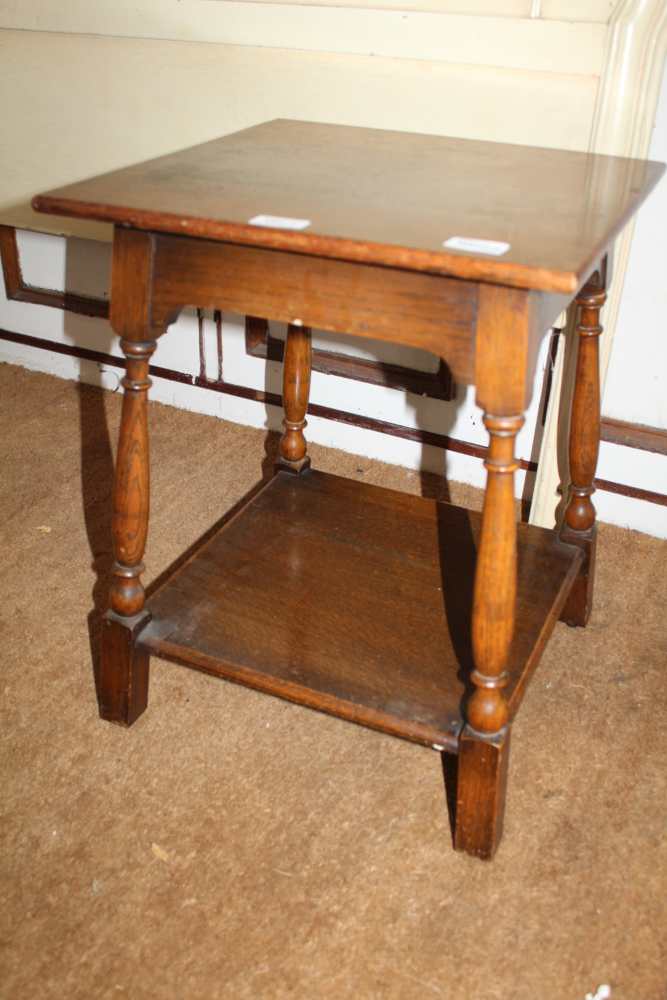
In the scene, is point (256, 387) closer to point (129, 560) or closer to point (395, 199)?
point (129, 560)

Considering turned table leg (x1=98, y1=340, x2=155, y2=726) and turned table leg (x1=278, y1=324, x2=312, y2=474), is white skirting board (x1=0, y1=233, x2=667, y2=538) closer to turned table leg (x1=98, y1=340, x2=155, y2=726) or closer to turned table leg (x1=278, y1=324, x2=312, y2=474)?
turned table leg (x1=278, y1=324, x2=312, y2=474)

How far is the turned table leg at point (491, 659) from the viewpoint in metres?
0.95

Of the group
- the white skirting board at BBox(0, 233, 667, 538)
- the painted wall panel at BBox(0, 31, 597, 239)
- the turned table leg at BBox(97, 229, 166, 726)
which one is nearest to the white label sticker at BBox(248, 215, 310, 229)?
the turned table leg at BBox(97, 229, 166, 726)

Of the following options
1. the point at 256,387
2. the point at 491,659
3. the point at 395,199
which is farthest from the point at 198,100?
the point at 491,659

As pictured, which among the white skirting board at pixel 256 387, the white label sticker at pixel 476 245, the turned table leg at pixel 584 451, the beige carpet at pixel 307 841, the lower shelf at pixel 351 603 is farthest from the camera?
the white skirting board at pixel 256 387

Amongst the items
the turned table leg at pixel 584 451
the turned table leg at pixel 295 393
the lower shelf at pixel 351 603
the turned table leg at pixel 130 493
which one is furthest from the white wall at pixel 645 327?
the turned table leg at pixel 130 493

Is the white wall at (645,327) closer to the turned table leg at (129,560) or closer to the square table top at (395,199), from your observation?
the square table top at (395,199)

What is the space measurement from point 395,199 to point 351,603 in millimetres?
503

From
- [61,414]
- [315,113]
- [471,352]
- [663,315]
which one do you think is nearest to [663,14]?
[663,315]

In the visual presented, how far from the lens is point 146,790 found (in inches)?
47.5

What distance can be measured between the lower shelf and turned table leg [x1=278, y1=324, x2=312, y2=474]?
1.2 inches

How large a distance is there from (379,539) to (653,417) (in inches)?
20.0

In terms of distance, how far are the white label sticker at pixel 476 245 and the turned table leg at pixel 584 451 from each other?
0.38 metres

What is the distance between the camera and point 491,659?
1038 mm
